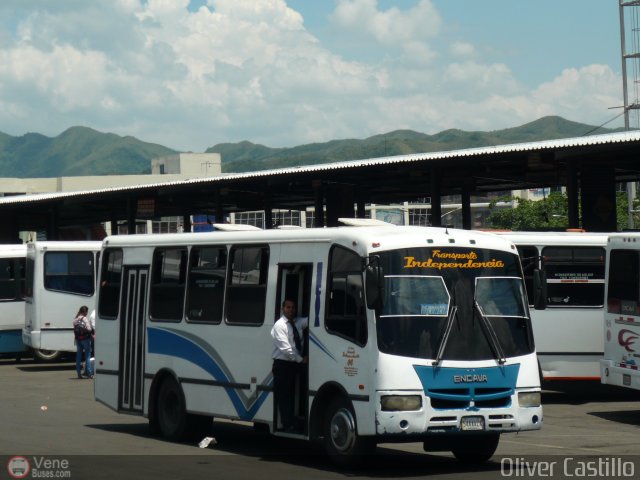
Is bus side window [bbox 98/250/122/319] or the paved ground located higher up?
bus side window [bbox 98/250/122/319]

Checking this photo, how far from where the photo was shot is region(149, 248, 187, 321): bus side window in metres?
16.6

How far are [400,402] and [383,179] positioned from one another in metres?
28.8

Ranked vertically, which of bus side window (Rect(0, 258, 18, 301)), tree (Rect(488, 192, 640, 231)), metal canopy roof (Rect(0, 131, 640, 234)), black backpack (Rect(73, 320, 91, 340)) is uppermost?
tree (Rect(488, 192, 640, 231))

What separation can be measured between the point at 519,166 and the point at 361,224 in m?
20.6

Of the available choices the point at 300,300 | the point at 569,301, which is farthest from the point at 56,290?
the point at 300,300

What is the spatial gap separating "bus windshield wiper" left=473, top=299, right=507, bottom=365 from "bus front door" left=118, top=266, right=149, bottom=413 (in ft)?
19.3

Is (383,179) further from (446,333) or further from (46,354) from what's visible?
(446,333)

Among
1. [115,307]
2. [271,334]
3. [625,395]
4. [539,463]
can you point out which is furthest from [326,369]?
[625,395]

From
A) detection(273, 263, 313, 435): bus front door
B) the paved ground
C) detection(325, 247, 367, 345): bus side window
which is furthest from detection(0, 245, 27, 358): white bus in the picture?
detection(325, 247, 367, 345): bus side window

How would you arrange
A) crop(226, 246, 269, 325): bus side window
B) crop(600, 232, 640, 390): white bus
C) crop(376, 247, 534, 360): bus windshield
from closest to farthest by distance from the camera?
crop(376, 247, 534, 360): bus windshield < crop(226, 246, 269, 325): bus side window < crop(600, 232, 640, 390): white bus

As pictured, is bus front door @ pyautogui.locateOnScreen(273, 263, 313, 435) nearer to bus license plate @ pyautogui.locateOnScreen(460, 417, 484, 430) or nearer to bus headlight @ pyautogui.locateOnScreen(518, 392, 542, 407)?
bus license plate @ pyautogui.locateOnScreen(460, 417, 484, 430)

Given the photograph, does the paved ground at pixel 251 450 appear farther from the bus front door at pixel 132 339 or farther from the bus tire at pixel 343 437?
the bus front door at pixel 132 339

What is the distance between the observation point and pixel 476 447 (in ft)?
45.4

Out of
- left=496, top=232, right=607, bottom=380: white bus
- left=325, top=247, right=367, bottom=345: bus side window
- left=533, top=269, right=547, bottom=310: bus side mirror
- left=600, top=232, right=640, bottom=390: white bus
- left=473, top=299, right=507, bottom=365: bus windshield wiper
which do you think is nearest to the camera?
left=325, top=247, right=367, bottom=345: bus side window
